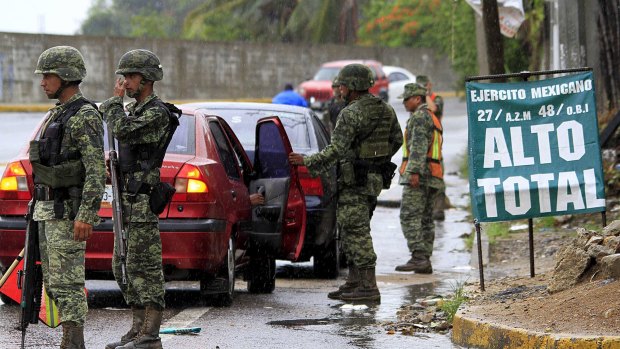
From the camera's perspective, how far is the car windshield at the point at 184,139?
923 centimetres

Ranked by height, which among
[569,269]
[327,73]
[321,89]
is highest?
[327,73]

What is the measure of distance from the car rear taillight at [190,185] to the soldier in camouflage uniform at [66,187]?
1.93 metres

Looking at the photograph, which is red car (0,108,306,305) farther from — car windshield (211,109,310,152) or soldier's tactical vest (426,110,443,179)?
soldier's tactical vest (426,110,443,179)

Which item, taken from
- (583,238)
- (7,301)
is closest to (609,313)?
(583,238)

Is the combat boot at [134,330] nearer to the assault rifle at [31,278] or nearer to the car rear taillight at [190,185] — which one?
the assault rifle at [31,278]

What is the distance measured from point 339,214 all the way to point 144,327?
3.11 m

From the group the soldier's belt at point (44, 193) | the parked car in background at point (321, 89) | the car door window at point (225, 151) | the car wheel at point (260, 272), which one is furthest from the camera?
the parked car in background at point (321, 89)

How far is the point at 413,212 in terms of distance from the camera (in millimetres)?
12406

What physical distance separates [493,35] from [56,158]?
860 centimetres

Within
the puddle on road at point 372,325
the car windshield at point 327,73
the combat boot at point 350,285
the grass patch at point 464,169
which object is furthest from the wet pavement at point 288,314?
the car windshield at point 327,73

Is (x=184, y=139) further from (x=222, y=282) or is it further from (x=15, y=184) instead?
(x=15, y=184)

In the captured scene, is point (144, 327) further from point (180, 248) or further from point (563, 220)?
point (563, 220)

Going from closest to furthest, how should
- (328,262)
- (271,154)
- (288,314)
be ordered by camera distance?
1. (288,314)
2. (271,154)
3. (328,262)

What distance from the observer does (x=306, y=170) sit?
1109cm
